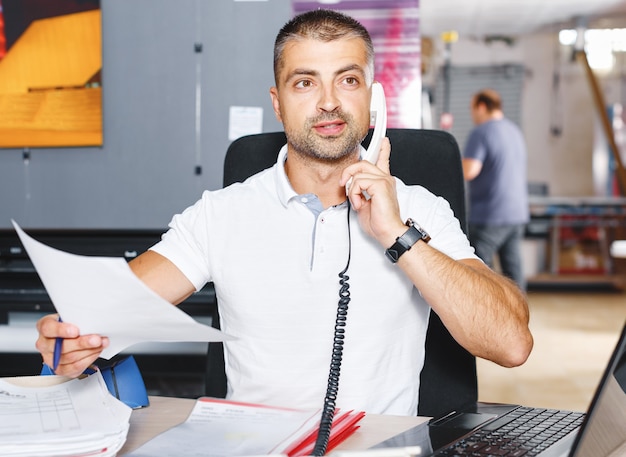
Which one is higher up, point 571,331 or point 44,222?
point 44,222

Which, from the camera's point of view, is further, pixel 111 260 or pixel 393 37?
pixel 393 37

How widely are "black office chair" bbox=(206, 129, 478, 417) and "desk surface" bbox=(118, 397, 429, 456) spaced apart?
334 mm

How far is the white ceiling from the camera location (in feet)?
24.2

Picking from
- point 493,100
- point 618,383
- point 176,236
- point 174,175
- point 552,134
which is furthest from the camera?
point 552,134

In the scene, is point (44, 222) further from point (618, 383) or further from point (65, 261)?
point (618, 383)

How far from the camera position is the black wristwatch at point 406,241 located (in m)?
1.28

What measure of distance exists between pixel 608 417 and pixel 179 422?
1.85ft

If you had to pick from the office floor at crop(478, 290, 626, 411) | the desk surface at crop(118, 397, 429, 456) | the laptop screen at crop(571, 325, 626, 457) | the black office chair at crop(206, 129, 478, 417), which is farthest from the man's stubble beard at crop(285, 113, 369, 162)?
the office floor at crop(478, 290, 626, 411)

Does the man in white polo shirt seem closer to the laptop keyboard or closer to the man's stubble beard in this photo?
the man's stubble beard

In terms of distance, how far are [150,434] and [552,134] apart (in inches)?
321

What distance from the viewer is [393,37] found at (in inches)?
121

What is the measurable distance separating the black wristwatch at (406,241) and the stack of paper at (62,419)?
1.69 feet

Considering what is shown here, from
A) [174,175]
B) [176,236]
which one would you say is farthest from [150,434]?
[174,175]

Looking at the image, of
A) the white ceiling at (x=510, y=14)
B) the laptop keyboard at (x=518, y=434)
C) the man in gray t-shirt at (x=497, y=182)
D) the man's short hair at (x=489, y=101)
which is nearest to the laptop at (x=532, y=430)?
the laptop keyboard at (x=518, y=434)
